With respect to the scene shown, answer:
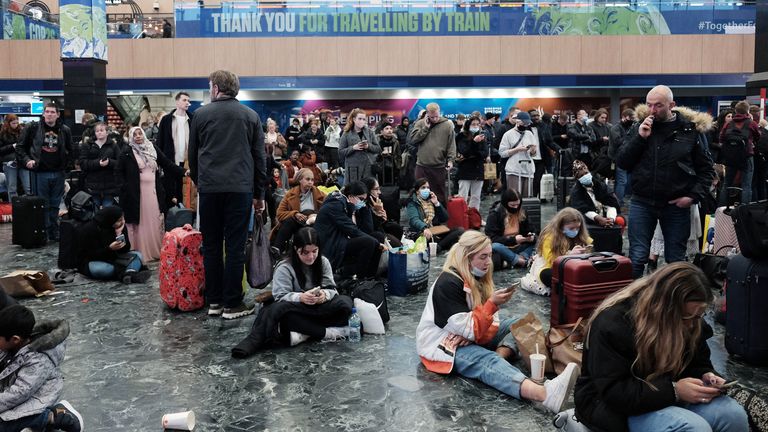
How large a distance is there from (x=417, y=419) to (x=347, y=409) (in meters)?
0.40

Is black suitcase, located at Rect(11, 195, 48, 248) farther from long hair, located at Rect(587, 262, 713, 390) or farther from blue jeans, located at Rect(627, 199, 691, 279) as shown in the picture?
long hair, located at Rect(587, 262, 713, 390)

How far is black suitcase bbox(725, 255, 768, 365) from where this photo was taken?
472cm

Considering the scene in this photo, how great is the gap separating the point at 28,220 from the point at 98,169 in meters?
1.32

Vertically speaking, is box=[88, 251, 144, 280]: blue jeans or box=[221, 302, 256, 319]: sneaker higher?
box=[88, 251, 144, 280]: blue jeans

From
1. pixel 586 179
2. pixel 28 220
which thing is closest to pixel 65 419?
pixel 586 179

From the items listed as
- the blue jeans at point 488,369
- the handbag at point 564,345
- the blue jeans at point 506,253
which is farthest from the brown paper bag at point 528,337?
the blue jeans at point 506,253

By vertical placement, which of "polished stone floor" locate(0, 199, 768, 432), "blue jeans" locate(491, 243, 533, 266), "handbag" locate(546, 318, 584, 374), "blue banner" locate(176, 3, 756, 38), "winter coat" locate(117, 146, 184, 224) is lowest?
"polished stone floor" locate(0, 199, 768, 432)

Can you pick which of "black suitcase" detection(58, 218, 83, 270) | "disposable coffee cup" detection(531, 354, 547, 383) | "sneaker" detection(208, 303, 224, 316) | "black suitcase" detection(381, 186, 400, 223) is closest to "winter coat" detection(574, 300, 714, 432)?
"disposable coffee cup" detection(531, 354, 547, 383)

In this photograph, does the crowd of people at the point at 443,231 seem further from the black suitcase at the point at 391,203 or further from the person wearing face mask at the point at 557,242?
the black suitcase at the point at 391,203

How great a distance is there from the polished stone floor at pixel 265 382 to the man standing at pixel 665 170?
2.95 ft

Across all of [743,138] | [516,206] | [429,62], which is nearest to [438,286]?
[516,206]

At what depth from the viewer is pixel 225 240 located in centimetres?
601

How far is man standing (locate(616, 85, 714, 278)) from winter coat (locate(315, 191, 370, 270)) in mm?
2513

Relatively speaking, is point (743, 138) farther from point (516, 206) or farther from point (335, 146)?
point (335, 146)
